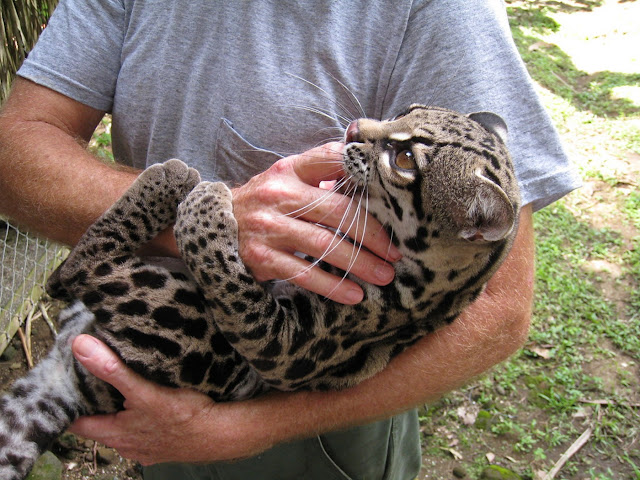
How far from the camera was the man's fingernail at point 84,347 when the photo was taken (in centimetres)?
197

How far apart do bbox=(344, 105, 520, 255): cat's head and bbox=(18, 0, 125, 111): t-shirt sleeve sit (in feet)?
4.32

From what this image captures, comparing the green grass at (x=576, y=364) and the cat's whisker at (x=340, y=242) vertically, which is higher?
the cat's whisker at (x=340, y=242)

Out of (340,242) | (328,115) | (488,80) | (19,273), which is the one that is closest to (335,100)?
(328,115)

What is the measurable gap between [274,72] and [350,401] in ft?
4.79

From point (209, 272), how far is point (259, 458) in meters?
1.20

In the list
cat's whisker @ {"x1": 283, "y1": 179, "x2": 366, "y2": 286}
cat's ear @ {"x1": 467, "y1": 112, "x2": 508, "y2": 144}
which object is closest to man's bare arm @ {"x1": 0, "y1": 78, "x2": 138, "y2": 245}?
cat's whisker @ {"x1": 283, "y1": 179, "x2": 366, "y2": 286}

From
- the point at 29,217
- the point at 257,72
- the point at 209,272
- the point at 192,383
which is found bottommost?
the point at 192,383

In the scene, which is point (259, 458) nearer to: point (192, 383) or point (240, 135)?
point (192, 383)

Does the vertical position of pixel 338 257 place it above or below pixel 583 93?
above

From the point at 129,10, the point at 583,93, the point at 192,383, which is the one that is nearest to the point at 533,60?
the point at 583,93

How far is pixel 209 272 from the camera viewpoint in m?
1.99

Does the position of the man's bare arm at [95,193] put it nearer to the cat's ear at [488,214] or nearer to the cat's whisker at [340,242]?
the cat's whisker at [340,242]

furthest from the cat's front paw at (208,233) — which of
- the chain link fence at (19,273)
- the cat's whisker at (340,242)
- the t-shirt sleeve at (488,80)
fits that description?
the chain link fence at (19,273)

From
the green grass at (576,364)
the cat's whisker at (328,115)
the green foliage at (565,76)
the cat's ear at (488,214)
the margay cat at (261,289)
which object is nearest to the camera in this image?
the cat's ear at (488,214)
